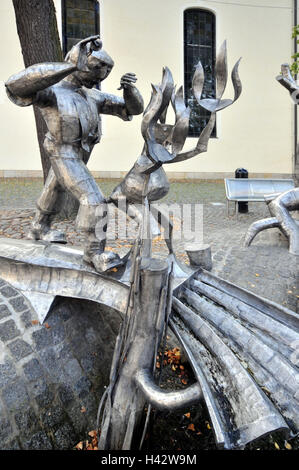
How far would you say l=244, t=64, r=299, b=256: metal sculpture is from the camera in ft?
14.4

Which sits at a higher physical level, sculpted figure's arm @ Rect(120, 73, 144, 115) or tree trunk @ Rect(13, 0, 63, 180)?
tree trunk @ Rect(13, 0, 63, 180)

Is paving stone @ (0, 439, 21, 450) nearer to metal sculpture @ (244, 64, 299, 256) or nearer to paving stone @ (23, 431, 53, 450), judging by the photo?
paving stone @ (23, 431, 53, 450)

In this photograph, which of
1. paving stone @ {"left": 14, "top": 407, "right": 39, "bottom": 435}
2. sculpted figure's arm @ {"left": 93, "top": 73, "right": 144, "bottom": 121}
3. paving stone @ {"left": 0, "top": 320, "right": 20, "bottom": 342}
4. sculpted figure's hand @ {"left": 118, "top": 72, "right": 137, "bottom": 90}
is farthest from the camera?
sculpted figure's arm @ {"left": 93, "top": 73, "right": 144, "bottom": 121}

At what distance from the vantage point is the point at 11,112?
12.6 m

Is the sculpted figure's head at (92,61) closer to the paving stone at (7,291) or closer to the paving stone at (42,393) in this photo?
the paving stone at (7,291)

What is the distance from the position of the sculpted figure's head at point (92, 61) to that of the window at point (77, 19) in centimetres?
1266

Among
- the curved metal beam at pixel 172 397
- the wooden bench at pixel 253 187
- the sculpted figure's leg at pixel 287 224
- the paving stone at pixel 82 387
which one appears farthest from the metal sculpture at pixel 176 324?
the wooden bench at pixel 253 187

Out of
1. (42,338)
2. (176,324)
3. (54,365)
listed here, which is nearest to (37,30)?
(42,338)

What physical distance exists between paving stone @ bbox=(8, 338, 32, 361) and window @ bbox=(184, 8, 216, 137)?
1361 cm

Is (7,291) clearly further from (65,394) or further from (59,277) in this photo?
(65,394)

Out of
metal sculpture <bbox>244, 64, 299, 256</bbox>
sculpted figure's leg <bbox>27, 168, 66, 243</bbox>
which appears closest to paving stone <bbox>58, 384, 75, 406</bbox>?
sculpted figure's leg <bbox>27, 168, 66, 243</bbox>

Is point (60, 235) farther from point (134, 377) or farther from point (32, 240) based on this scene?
point (134, 377)
